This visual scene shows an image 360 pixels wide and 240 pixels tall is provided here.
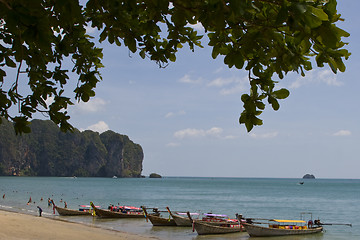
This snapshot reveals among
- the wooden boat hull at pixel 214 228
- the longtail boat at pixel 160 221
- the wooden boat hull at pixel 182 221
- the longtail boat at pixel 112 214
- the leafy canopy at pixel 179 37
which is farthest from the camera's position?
the longtail boat at pixel 112 214

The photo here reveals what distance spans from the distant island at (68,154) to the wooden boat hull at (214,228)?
144382mm

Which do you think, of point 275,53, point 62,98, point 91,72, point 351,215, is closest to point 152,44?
point 91,72

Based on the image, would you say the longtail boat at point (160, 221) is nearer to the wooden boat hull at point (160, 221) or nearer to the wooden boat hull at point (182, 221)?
the wooden boat hull at point (160, 221)

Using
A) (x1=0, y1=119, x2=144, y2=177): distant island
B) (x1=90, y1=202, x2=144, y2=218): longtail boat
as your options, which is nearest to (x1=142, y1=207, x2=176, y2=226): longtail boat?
(x1=90, y1=202, x2=144, y2=218): longtail boat

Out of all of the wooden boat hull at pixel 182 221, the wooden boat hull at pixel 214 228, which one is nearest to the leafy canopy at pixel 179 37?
the wooden boat hull at pixel 214 228

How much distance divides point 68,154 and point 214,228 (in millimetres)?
152715

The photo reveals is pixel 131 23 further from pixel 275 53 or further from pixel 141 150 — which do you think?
pixel 141 150

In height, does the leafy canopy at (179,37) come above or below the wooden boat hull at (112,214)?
above

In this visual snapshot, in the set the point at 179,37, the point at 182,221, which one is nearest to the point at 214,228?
the point at 182,221

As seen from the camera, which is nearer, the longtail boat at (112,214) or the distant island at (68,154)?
the longtail boat at (112,214)

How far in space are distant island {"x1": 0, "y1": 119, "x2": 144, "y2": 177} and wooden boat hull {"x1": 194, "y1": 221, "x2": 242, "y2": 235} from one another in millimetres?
144382

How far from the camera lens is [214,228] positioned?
2139 centimetres

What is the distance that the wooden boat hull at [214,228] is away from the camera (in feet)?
69.0

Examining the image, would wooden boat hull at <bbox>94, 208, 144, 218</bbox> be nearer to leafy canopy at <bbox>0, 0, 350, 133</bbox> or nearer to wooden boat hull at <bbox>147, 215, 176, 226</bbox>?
wooden boat hull at <bbox>147, 215, 176, 226</bbox>
